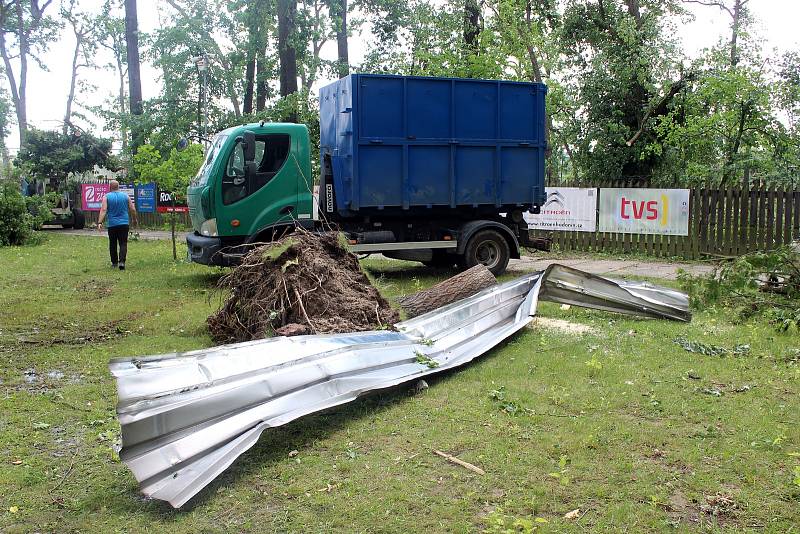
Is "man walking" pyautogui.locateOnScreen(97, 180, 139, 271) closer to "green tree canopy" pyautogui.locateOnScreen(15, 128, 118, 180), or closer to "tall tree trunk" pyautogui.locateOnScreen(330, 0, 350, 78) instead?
"tall tree trunk" pyautogui.locateOnScreen(330, 0, 350, 78)

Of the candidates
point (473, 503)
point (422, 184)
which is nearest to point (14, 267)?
point (422, 184)

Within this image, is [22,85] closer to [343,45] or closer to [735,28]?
[343,45]

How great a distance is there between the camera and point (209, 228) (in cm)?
1218

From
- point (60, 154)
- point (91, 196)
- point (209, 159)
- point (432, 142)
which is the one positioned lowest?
point (91, 196)

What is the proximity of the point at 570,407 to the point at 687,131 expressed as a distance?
1498 cm

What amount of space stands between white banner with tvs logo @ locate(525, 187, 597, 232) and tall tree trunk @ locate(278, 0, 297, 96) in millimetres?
9941

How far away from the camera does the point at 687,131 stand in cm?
1886

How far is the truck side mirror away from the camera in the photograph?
1203 cm

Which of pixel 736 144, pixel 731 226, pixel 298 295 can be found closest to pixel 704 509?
pixel 298 295

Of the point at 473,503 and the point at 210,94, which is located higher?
the point at 210,94

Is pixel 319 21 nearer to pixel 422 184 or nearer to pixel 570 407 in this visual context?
pixel 422 184

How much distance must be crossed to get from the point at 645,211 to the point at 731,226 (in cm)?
190

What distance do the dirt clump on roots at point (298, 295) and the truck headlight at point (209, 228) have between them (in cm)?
354

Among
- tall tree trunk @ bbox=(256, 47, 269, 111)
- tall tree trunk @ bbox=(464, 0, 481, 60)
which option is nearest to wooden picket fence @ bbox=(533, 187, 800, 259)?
tall tree trunk @ bbox=(464, 0, 481, 60)
